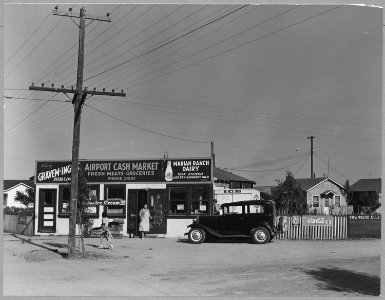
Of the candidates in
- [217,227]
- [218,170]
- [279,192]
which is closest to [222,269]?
[217,227]

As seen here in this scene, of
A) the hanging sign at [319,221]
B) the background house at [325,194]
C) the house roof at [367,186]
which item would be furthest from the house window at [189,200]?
the background house at [325,194]

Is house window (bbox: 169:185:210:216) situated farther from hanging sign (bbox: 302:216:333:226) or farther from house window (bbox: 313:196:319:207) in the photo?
house window (bbox: 313:196:319:207)

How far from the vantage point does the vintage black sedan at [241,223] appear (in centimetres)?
2100

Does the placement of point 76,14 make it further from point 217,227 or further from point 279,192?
point 279,192

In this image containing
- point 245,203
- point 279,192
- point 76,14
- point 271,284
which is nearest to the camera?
point 271,284

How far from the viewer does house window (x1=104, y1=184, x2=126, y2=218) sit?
25.2 m

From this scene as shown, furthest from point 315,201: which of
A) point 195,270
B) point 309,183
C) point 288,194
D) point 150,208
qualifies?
point 195,270

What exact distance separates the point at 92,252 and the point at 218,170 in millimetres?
47539

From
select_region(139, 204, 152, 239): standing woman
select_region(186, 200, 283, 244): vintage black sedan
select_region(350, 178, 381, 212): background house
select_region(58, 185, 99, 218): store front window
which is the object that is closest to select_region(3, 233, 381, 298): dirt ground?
select_region(186, 200, 283, 244): vintage black sedan

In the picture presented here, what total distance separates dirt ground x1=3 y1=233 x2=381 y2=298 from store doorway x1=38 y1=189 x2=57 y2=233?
5.55 m

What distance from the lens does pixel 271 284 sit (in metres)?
11.9

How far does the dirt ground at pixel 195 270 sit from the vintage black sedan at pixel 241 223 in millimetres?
800

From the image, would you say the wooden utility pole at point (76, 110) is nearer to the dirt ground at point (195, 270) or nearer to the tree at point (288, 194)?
the dirt ground at point (195, 270)

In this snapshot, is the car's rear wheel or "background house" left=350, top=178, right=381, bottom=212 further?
"background house" left=350, top=178, right=381, bottom=212
